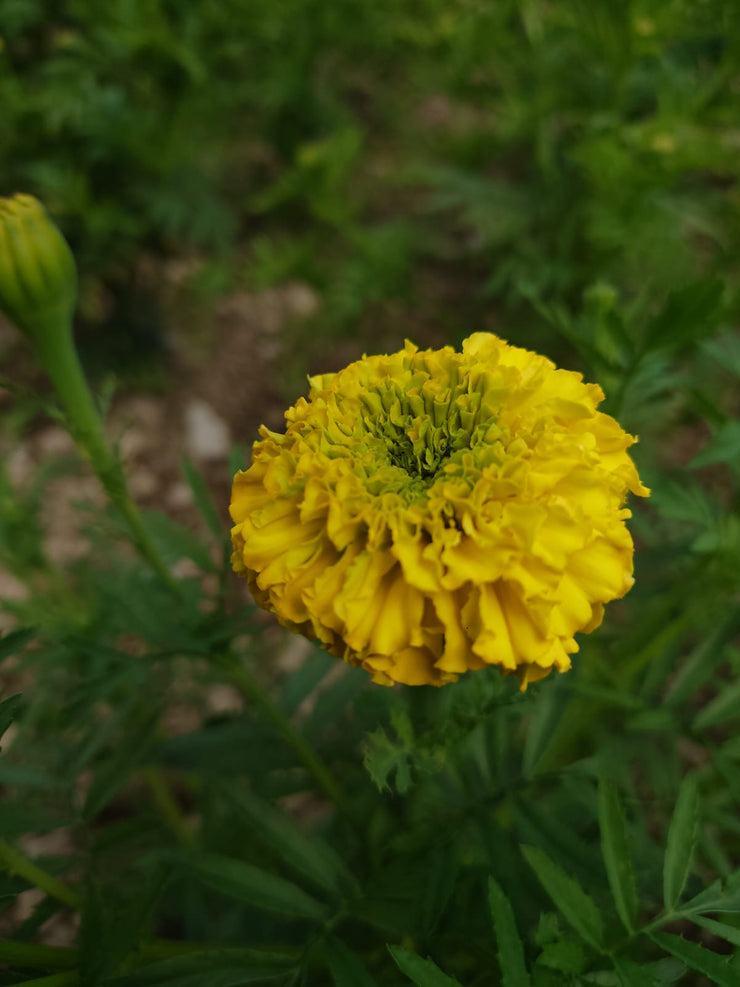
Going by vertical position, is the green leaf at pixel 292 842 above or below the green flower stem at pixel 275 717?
below

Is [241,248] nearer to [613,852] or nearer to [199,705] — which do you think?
[199,705]

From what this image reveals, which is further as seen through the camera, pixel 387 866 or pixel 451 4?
pixel 451 4

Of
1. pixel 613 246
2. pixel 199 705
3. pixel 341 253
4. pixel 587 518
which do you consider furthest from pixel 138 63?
pixel 587 518

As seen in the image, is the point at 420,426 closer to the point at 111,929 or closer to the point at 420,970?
the point at 420,970

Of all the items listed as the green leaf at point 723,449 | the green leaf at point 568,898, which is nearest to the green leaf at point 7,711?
the green leaf at point 568,898

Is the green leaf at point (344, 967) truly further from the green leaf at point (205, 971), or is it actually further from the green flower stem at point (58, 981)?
the green flower stem at point (58, 981)
